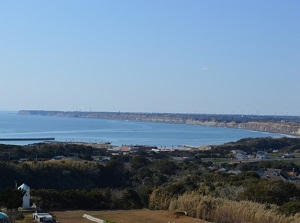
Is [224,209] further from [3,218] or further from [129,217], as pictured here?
[3,218]

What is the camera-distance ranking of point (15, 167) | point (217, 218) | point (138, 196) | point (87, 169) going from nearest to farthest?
point (217, 218)
point (138, 196)
point (15, 167)
point (87, 169)

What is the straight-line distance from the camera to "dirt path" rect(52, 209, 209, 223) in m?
16.3

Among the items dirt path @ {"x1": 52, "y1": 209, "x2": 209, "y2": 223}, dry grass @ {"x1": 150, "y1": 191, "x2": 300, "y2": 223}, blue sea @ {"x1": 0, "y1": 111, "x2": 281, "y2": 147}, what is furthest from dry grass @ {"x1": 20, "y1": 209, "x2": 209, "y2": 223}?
blue sea @ {"x1": 0, "y1": 111, "x2": 281, "y2": 147}

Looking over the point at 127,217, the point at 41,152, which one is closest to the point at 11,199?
the point at 127,217

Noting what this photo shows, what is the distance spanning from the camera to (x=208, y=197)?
1789 centimetres

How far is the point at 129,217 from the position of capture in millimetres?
17219

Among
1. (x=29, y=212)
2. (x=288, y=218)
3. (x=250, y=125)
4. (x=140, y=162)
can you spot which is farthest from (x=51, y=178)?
(x=250, y=125)

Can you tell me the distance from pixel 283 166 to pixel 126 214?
76.2 ft

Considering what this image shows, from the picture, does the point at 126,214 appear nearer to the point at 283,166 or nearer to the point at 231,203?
the point at 231,203

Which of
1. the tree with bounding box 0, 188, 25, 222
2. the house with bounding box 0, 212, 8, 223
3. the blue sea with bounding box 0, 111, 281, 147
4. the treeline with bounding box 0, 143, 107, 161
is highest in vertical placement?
the tree with bounding box 0, 188, 25, 222

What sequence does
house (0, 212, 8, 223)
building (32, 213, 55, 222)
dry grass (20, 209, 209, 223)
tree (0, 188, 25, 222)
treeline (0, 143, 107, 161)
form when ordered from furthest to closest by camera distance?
1. treeline (0, 143, 107, 161)
2. dry grass (20, 209, 209, 223)
3. building (32, 213, 55, 222)
4. tree (0, 188, 25, 222)
5. house (0, 212, 8, 223)

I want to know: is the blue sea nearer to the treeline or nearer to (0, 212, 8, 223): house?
the treeline

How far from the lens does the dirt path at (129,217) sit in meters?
16.3

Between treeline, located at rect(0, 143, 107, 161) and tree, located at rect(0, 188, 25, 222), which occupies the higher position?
tree, located at rect(0, 188, 25, 222)
